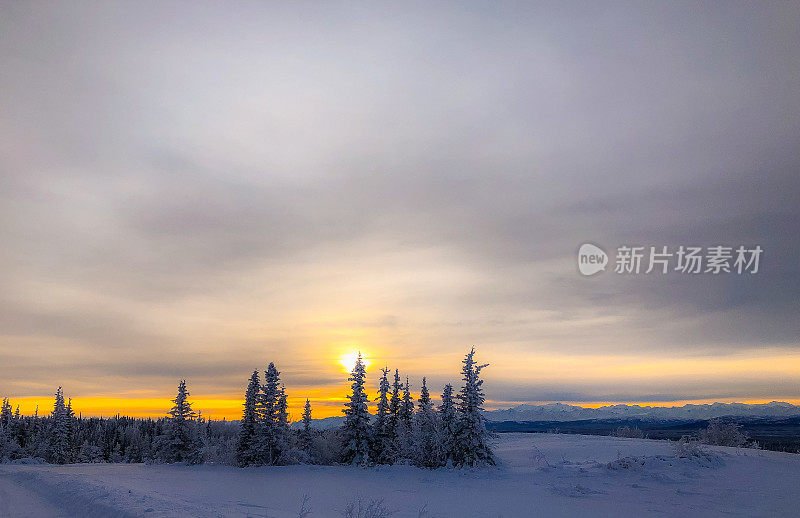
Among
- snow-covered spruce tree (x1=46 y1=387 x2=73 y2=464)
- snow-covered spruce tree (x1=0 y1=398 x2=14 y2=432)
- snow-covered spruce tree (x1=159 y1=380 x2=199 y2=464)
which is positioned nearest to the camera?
snow-covered spruce tree (x1=159 y1=380 x2=199 y2=464)

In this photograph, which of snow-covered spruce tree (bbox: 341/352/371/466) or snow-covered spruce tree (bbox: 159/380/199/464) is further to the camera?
snow-covered spruce tree (bbox: 159/380/199/464)

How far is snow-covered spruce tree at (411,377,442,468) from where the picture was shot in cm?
4309

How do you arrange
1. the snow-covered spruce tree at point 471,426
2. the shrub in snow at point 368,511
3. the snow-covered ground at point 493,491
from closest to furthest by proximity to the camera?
the shrub in snow at point 368,511, the snow-covered ground at point 493,491, the snow-covered spruce tree at point 471,426

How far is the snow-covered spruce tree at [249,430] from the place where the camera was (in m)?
51.3

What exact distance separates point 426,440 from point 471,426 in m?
4.96

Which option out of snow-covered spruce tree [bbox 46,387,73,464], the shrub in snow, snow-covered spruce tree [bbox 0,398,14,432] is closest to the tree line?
snow-covered spruce tree [bbox 46,387,73,464]

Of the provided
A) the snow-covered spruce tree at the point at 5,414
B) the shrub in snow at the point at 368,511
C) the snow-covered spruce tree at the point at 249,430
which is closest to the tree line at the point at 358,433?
the snow-covered spruce tree at the point at 249,430

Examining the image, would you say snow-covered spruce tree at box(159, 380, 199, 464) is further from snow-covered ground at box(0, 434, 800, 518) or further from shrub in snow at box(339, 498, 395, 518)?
shrub in snow at box(339, 498, 395, 518)

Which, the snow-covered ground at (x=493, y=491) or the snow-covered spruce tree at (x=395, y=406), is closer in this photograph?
the snow-covered ground at (x=493, y=491)

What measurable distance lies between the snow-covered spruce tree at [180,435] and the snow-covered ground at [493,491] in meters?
20.4

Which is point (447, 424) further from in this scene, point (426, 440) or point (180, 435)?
point (180, 435)

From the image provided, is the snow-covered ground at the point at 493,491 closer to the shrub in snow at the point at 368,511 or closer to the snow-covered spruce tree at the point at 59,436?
the shrub in snow at the point at 368,511

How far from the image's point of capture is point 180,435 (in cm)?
6088

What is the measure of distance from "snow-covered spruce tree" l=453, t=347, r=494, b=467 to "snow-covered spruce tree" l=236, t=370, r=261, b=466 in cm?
2272
